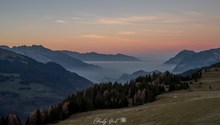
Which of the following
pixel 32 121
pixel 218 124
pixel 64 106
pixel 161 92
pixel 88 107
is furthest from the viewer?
pixel 161 92

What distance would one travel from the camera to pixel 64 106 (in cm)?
14812

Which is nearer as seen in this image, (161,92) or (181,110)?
(181,110)

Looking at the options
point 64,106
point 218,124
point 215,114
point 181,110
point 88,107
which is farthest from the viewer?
point 88,107

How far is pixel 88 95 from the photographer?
7165 inches

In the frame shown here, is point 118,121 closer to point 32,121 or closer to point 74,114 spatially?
point 32,121

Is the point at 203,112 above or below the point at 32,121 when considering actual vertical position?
above

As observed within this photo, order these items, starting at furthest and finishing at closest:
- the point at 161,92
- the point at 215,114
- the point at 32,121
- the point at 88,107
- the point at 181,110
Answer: the point at 161,92 → the point at 88,107 → the point at 32,121 → the point at 181,110 → the point at 215,114

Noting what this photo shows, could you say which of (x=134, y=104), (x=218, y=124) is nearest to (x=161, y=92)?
(x=134, y=104)

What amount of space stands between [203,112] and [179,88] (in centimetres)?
12182

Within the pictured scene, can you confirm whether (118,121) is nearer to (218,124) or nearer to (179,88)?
(218,124)

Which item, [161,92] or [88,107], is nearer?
[88,107]

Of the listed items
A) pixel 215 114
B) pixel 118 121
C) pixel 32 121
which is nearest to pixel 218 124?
pixel 215 114

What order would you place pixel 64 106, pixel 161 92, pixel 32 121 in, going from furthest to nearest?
1. pixel 161 92
2. pixel 64 106
3. pixel 32 121

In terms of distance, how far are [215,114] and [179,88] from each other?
125m
